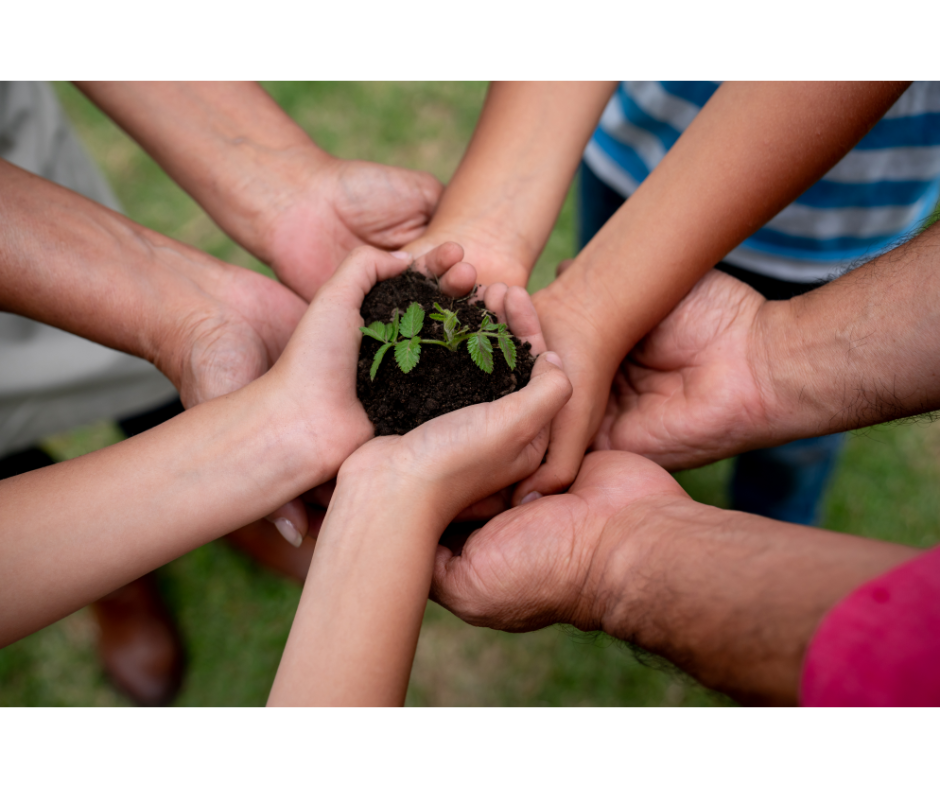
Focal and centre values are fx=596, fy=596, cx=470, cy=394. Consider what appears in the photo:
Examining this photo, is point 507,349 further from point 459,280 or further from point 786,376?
point 786,376

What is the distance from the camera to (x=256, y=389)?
2229mm

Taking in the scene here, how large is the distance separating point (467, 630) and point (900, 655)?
9.97 feet

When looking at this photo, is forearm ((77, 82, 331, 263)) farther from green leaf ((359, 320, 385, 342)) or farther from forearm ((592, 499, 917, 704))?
forearm ((592, 499, 917, 704))

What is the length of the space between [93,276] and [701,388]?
8.61ft

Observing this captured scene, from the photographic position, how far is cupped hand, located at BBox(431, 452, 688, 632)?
6.62 ft

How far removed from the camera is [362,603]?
185 cm

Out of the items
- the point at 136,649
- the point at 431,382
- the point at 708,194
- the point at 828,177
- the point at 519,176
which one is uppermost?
the point at 828,177

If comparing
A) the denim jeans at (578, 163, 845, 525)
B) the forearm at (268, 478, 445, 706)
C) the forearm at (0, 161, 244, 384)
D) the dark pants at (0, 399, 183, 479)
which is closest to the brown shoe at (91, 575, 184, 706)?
the dark pants at (0, 399, 183, 479)

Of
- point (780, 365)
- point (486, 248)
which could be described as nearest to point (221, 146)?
point (486, 248)

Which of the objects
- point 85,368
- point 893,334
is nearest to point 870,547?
point 893,334

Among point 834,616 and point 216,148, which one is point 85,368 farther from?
point 834,616

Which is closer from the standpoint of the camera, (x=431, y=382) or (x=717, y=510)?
(x=717, y=510)

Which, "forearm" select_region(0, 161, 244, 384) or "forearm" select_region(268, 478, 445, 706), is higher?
"forearm" select_region(0, 161, 244, 384)

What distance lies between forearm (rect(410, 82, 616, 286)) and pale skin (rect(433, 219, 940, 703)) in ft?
2.55
